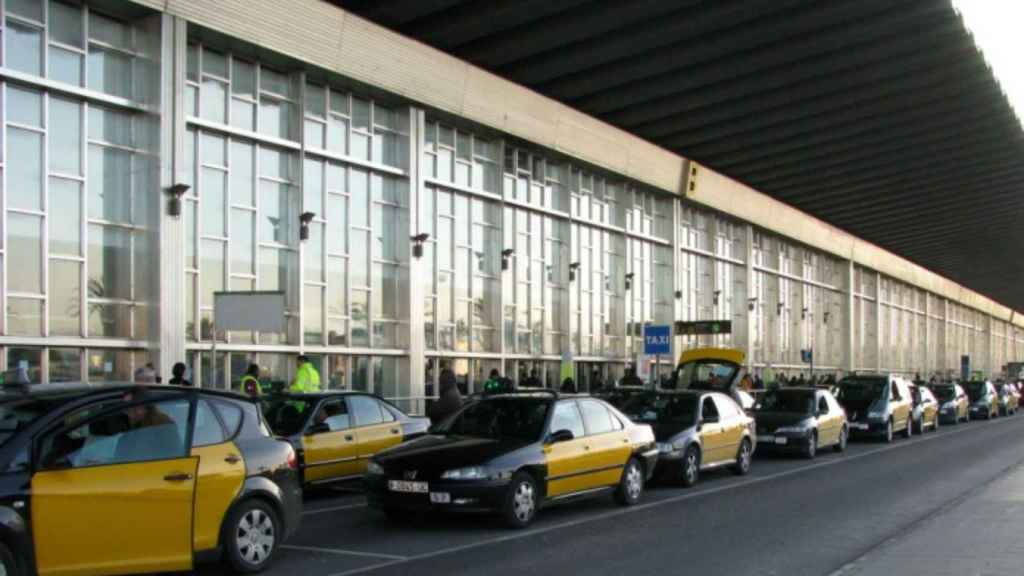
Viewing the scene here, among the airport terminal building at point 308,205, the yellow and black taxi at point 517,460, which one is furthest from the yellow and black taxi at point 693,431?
the airport terminal building at point 308,205

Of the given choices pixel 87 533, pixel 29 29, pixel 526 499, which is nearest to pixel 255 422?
pixel 87 533

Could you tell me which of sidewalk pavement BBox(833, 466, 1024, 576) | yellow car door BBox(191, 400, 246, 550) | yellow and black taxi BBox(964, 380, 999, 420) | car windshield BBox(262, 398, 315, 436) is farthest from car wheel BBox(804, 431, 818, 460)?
yellow and black taxi BBox(964, 380, 999, 420)

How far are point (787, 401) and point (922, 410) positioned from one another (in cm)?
921

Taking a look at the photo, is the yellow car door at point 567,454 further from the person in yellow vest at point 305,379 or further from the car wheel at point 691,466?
the person in yellow vest at point 305,379

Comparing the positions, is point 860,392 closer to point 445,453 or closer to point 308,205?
point 308,205

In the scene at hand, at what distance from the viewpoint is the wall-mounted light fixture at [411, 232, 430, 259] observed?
24047 millimetres

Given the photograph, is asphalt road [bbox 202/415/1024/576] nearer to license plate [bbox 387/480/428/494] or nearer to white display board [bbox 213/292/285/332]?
license plate [bbox 387/480/428/494]

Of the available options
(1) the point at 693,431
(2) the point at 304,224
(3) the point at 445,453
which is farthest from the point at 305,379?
(3) the point at 445,453

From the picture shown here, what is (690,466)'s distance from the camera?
A: 51.0ft

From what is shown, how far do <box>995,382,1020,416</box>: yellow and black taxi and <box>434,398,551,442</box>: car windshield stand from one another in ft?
115

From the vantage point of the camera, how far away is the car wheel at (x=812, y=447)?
20.5 meters

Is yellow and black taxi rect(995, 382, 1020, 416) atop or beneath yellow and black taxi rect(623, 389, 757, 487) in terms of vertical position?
beneath

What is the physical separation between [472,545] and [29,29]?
38.4 ft

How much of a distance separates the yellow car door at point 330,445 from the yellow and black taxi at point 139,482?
4.20 meters
